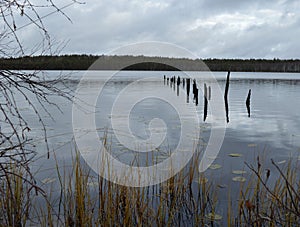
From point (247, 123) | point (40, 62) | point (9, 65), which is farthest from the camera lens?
point (247, 123)

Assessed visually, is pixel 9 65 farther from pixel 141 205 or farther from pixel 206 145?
pixel 206 145

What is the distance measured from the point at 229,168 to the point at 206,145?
1719 mm

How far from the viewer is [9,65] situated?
2.84 meters

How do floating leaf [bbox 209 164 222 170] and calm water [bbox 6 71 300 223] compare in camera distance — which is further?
calm water [bbox 6 71 300 223]

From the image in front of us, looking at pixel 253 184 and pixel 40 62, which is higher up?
pixel 40 62

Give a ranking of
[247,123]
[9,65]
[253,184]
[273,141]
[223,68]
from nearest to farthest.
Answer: [9,65], [253,184], [273,141], [247,123], [223,68]

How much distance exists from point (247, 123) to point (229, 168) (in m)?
6.36

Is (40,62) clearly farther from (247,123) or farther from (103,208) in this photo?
(247,123)

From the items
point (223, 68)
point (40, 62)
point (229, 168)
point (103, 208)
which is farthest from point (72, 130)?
point (223, 68)

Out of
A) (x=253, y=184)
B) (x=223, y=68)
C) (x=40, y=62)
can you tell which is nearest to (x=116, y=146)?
(x=253, y=184)

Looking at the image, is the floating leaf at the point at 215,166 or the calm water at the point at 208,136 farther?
the calm water at the point at 208,136

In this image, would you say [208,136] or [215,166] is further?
[208,136]

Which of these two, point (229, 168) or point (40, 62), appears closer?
point (40, 62)

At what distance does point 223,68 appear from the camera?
2813 inches
